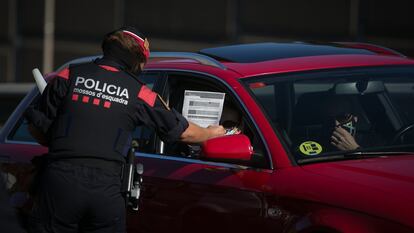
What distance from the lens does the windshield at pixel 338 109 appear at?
6070 millimetres

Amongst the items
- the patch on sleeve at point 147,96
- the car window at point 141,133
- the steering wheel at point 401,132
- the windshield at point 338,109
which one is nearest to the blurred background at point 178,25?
the car window at point 141,133

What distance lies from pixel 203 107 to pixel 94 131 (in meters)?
1.23

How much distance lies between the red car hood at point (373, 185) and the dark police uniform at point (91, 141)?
782 mm

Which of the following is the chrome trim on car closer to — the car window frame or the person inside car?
the car window frame

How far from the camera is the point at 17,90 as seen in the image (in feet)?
67.6

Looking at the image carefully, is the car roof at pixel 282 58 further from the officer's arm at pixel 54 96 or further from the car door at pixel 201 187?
the officer's arm at pixel 54 96

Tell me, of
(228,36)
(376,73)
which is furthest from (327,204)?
(228,36)

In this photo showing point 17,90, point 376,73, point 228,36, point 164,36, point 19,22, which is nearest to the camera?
point 376,73

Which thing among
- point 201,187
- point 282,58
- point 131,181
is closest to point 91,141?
point 131,181

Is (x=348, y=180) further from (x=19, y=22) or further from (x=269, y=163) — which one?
(x=19, y=22)

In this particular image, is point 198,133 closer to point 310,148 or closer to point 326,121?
point 310,148

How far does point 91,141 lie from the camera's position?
5.39m

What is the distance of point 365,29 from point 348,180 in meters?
19.4

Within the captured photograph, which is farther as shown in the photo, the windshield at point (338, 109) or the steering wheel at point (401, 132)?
the steering wheel at point (401, 132)
